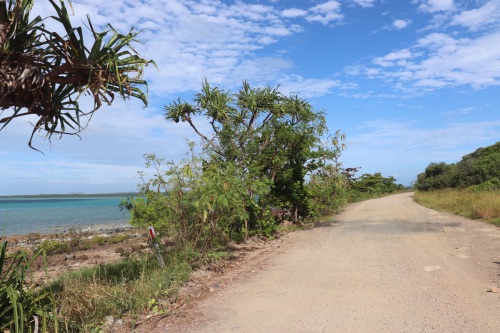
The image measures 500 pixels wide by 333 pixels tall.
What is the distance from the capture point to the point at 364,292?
590 centimetres

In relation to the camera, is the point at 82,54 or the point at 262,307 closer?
the point at 82,54

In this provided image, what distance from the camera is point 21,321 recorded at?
3752 millimetres

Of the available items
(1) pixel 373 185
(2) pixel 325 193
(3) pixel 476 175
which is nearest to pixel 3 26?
(2) pixel 325 193

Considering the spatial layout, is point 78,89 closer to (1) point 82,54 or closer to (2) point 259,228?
(1) point 82,54

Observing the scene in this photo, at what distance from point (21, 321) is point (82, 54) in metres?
2.77

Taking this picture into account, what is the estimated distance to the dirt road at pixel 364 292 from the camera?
4715 mm

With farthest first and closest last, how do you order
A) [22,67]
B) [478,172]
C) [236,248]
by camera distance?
1. [478,172]
2. [236,248]
3. [22,67]

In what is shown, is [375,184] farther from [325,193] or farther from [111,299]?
[111,299]

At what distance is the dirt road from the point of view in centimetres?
471

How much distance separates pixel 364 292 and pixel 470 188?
24.4 m

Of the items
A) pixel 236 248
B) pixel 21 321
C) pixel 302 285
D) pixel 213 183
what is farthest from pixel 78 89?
pixel 236 248

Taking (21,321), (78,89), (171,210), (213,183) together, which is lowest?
(21,321)

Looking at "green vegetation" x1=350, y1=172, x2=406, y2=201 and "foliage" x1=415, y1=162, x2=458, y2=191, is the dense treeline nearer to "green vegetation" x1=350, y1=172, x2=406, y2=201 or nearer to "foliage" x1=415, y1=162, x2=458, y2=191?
"foliage" x1=415, y1=162, x2=458, y2=191

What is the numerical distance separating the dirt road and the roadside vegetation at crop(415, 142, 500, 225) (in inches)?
253
